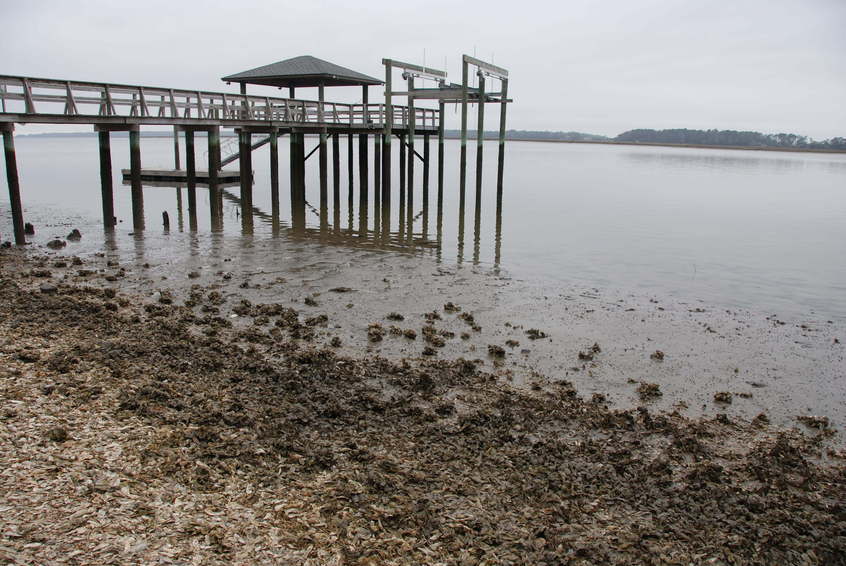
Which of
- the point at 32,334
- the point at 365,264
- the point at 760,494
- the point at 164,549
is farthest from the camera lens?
the point at 365,264

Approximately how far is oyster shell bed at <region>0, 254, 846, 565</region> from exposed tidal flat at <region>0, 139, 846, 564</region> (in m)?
0.03

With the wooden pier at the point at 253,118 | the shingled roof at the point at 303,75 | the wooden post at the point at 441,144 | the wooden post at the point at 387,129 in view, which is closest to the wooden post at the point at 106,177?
the wooden pier at the point at 253,118

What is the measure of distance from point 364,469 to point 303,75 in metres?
25.6

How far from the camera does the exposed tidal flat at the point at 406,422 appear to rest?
5160mm

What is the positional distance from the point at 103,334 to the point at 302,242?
11.2 meters

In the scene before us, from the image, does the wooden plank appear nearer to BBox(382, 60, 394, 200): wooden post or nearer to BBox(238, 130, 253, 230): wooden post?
BBox(382, 60, 394, 200): wooden post

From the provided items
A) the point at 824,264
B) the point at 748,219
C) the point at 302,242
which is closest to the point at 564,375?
the point at 302,242

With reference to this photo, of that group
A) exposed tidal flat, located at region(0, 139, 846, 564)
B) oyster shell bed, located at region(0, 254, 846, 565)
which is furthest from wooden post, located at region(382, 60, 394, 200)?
oyster shell bed, located at region(0, 254, 846, 565)

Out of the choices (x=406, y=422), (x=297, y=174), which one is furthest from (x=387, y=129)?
(x=406, y=422)

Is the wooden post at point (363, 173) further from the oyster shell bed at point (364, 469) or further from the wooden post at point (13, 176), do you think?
the oyster shell bed at point (364, 469)

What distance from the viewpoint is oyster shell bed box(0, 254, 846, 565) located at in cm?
500

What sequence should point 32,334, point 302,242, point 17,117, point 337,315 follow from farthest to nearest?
point 302,242 → point 17,117 → point 337,315 → point 32,334

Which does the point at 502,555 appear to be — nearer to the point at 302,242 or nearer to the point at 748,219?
the point at 302,242

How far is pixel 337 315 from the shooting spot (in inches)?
472
